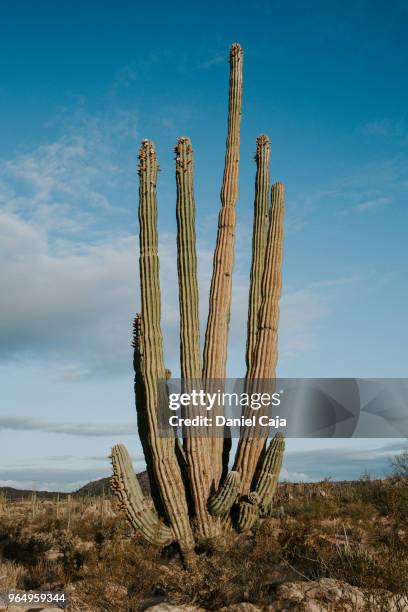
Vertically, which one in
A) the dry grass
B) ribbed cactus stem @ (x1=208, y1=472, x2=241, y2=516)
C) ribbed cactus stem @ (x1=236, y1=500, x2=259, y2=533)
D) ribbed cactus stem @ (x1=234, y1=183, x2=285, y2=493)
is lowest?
the dry grass

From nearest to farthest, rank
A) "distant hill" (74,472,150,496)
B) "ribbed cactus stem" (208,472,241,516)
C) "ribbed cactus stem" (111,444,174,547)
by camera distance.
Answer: "ribbed cactus stem" (111,444,174,547) < "ribbed cactus stem" (208,472,241,516) < "distant hill" (74,472,150,496)

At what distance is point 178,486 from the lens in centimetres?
945

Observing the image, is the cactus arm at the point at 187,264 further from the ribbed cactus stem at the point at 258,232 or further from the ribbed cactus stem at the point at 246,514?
the ribbed cactus stem at the point at 246,514

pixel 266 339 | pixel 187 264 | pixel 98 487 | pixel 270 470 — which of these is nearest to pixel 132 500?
pixel 270 470

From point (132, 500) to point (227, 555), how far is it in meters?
1.53

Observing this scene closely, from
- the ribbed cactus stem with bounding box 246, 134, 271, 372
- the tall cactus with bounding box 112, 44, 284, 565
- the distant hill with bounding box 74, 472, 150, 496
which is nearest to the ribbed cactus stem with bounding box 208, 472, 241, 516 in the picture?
the tall cactus with bounding box 112, 44, 284, 565

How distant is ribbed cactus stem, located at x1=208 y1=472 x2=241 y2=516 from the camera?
9250 millimetres

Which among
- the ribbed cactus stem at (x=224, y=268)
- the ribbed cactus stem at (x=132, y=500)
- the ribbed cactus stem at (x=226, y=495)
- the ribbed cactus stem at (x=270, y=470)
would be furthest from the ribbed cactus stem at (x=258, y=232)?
the ribbed cactus stem at (x=132, y=500)

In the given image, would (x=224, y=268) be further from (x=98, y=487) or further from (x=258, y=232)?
(x=98, y=487)

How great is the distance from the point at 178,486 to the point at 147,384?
1533 millimetres

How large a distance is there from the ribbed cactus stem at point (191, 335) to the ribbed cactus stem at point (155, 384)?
0.22 meters

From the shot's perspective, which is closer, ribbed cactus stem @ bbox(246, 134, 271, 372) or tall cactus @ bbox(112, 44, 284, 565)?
tall cactus @ bbox(112, 44, 284, 565)

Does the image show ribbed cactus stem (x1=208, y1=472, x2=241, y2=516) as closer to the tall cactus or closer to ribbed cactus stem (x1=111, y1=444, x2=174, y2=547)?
the tall cactus

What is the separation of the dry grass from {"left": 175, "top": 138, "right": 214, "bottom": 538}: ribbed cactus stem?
0.74 metres
